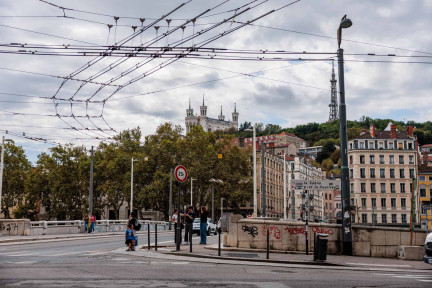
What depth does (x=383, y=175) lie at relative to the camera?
9612cm

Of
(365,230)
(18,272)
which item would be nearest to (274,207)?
(365,230)

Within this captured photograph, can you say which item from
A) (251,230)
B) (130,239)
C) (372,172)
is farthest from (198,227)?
(372,172)

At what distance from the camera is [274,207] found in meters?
111

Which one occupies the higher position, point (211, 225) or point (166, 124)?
point (166, 124)

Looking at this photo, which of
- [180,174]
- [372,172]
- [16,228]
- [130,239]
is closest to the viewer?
[180,174]

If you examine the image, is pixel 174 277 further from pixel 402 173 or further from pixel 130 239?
pixel 402 173

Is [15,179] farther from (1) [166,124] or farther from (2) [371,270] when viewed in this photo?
(2) [371,270]

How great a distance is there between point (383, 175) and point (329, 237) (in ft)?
269

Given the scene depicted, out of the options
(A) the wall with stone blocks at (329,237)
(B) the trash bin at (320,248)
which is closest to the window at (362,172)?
(A) the wall with stone blocks at (329,237)

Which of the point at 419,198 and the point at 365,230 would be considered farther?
the point at 419,198

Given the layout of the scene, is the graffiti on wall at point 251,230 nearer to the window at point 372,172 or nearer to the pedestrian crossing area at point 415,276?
the pedestrian crossing area at point 415,276

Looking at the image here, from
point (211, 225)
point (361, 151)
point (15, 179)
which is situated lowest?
point (211, 225)

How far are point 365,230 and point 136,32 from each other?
11.1 m

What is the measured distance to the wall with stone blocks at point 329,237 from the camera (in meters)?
19.0
